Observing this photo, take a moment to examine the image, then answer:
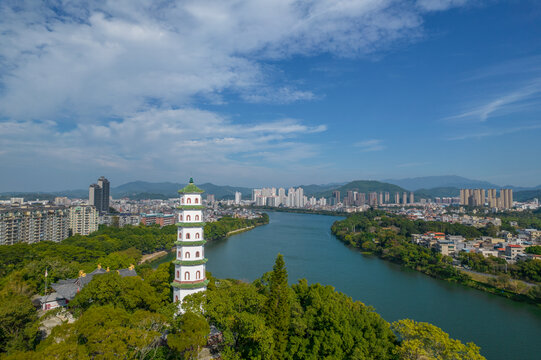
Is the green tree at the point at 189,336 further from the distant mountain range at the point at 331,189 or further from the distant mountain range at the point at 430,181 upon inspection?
the distant mountain range at the point at 430,181

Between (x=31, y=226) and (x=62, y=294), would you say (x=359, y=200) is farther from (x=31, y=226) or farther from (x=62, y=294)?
(x=62, y=294)

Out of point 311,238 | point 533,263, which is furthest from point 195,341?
point 311,238

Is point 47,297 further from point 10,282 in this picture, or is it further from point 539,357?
point 539,357

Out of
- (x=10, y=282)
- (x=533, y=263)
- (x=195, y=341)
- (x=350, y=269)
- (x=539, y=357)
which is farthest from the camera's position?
(x=350, y=269)


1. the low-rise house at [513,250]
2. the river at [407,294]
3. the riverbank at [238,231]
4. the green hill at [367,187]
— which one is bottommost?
the riverbank at [238,231]

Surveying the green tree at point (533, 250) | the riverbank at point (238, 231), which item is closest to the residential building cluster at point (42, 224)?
the riverbank at point (238, 231)

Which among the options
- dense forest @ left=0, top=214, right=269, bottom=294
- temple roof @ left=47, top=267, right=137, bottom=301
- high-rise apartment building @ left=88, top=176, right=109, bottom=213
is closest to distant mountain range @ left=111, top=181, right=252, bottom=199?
high-rise apartment building @ left=88, top=176, right=109, bottom=213
